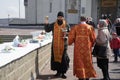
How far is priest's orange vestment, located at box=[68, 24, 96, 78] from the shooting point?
432 inches

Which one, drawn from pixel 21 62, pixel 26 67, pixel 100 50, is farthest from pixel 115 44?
pixel 21 62

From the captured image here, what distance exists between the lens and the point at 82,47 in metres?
11.0

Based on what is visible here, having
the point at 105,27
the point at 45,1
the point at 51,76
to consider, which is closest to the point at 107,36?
the point at 105,27

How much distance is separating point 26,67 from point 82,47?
1621 millimetres

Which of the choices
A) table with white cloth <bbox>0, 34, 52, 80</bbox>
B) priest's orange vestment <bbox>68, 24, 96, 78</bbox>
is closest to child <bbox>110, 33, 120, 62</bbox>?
table with white cloth <bbox>0, 34, 52, 80</bbox>

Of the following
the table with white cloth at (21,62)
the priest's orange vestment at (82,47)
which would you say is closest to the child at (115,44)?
the table with white cloth at (21,62)

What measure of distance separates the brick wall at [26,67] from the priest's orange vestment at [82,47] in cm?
120

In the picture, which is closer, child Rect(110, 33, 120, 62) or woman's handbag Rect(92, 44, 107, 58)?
woman's handbag Rect(92, 44, 107, 58)

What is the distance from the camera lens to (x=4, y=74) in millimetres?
7879

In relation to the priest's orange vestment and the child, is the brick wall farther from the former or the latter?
the child

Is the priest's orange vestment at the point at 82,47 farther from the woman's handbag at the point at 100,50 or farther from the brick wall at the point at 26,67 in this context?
the brick wall at the point at 26,67

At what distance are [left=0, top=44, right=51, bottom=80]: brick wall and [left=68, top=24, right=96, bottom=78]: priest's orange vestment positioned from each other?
3.93 feet

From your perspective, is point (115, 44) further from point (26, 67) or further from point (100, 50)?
point (26, 67)

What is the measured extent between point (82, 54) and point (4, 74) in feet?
11.5
